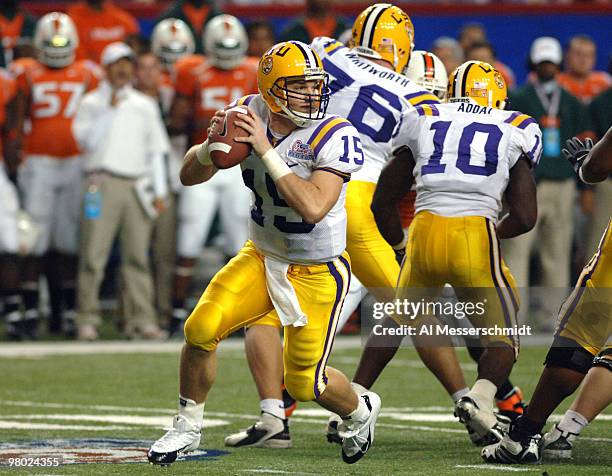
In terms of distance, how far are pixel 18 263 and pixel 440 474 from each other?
6353mm

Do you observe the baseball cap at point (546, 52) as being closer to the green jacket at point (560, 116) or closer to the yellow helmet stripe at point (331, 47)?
the green jacket at point (560, 116)

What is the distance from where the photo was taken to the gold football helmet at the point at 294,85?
17.8ft

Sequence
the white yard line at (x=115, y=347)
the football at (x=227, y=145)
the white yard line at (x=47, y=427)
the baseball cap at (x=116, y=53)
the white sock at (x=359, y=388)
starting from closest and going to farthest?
the football at (x=227, y=145), the white sock at (x=359, y=388), the white yard line at (x=47, y=427), the white yard line at (x=115, y=347), the baseball cap at (x=116, y=53)

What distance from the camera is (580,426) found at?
5.67 metres

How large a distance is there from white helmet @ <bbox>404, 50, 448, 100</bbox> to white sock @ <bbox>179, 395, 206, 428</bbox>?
249cm

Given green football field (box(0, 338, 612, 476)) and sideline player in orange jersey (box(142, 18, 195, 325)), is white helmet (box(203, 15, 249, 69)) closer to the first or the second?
sideline player in orange jersey (box(142, 18, 195, 325))

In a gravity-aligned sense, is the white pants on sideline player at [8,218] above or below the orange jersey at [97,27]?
below

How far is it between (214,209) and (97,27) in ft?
7.29

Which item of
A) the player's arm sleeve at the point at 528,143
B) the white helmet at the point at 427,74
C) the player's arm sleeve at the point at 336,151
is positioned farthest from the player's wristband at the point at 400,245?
the player's arm sleeve at the point at 336,151

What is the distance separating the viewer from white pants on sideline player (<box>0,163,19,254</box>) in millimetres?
10781

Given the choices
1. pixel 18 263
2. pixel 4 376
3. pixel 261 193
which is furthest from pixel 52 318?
pixel 261 193

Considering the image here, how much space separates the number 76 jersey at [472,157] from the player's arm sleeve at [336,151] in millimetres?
825

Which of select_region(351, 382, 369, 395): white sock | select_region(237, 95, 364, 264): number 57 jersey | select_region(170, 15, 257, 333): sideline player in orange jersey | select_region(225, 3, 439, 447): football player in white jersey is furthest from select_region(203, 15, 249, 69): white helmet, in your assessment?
select_region(237, 95, 364, 264): number 57 jersey

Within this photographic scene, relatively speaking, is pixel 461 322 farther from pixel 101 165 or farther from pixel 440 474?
pixel 101 165
